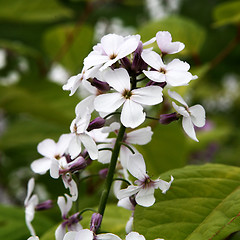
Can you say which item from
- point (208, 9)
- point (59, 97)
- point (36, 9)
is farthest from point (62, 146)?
point (208, 9)

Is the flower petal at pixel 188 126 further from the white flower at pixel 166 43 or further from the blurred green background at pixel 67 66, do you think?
the blurred green background at pixel 67 66

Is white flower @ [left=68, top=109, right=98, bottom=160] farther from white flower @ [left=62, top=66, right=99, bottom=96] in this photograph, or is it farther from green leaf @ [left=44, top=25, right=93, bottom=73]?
green leaf @ [left=44, top=25, right=93, bottom=73]

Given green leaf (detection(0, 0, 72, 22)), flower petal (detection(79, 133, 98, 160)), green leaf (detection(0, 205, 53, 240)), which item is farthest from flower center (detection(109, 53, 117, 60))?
green leaf (detection(0, 0, 72, 22))

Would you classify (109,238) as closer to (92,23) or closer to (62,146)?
(62,146)

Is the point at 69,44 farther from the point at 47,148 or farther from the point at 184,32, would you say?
the point at 47,148

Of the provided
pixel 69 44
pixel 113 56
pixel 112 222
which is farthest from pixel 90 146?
pixel 69 44

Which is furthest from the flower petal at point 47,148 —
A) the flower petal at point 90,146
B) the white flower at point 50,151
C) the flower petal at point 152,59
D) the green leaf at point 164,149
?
the green leaf at point 164,149
